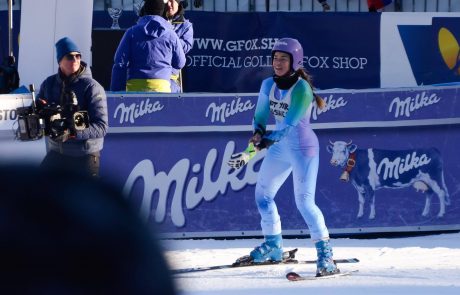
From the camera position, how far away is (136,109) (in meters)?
8.96

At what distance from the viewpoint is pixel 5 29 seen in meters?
11.3

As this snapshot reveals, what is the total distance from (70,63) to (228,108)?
1975 mm

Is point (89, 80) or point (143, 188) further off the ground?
point (89, 80)

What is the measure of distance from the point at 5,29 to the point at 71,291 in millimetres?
10740

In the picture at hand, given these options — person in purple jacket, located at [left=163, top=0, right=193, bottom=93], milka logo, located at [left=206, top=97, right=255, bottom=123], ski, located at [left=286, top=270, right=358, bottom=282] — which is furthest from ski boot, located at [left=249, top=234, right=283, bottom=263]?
person in purple jacket, located at [left=163, top=0, right=193, bottom=93]

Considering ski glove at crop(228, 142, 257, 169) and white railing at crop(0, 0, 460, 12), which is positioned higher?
white railing at crop(0, 0, 460, 12)

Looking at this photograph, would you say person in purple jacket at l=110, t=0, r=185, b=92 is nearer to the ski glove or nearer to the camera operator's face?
the camera operator's face

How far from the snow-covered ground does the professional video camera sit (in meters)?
1.22

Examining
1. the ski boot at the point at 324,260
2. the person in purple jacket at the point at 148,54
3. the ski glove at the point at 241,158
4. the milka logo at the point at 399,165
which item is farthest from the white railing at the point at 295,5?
the ski boot at the point at 324,260

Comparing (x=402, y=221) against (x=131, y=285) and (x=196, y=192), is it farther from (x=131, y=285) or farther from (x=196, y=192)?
(x=131, y=285)

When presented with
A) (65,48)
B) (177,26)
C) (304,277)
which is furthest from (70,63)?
(177,26)

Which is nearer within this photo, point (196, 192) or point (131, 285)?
point (131, 285)

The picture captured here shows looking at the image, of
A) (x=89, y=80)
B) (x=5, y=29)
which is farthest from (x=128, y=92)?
(x=5, y=29)

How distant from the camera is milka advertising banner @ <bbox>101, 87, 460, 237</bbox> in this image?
901 centimetres
